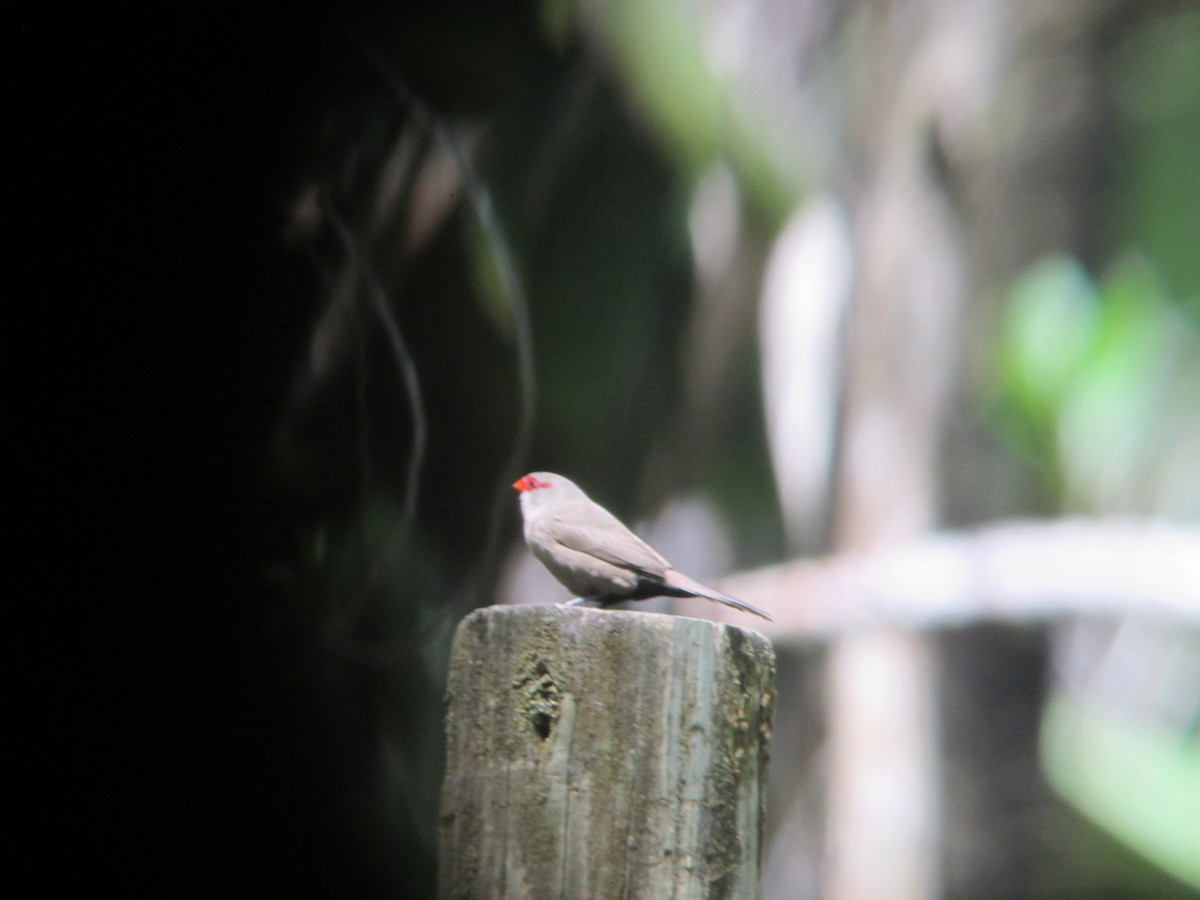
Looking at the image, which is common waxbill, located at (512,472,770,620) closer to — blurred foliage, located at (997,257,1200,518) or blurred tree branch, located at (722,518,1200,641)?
blurred tree branch, located at (722,518,1200,641)

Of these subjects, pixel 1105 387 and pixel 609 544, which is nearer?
pixel 609 544

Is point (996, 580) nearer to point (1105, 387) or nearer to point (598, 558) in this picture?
point (1105, 387)

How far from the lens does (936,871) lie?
4848mm

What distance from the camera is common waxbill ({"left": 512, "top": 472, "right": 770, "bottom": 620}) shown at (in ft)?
6.93

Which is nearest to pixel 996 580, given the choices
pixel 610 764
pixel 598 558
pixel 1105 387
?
pixel 1105 387

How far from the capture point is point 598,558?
2.16 metres

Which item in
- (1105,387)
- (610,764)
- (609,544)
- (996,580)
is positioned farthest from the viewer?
(996,580)

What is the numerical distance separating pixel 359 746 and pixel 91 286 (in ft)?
5.48

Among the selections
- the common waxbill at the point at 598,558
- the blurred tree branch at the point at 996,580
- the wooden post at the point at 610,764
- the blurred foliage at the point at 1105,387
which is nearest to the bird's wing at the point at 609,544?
the common waxbill at the point at 598,558

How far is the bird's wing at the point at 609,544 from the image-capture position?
2.11m

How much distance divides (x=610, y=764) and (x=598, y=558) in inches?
37.3

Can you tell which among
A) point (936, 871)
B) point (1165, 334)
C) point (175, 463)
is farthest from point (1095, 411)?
point (175, 463)

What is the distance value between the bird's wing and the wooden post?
2.61ft

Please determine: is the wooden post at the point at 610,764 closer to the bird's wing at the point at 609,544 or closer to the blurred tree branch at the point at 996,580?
the bird's wing at the point at 609,544
